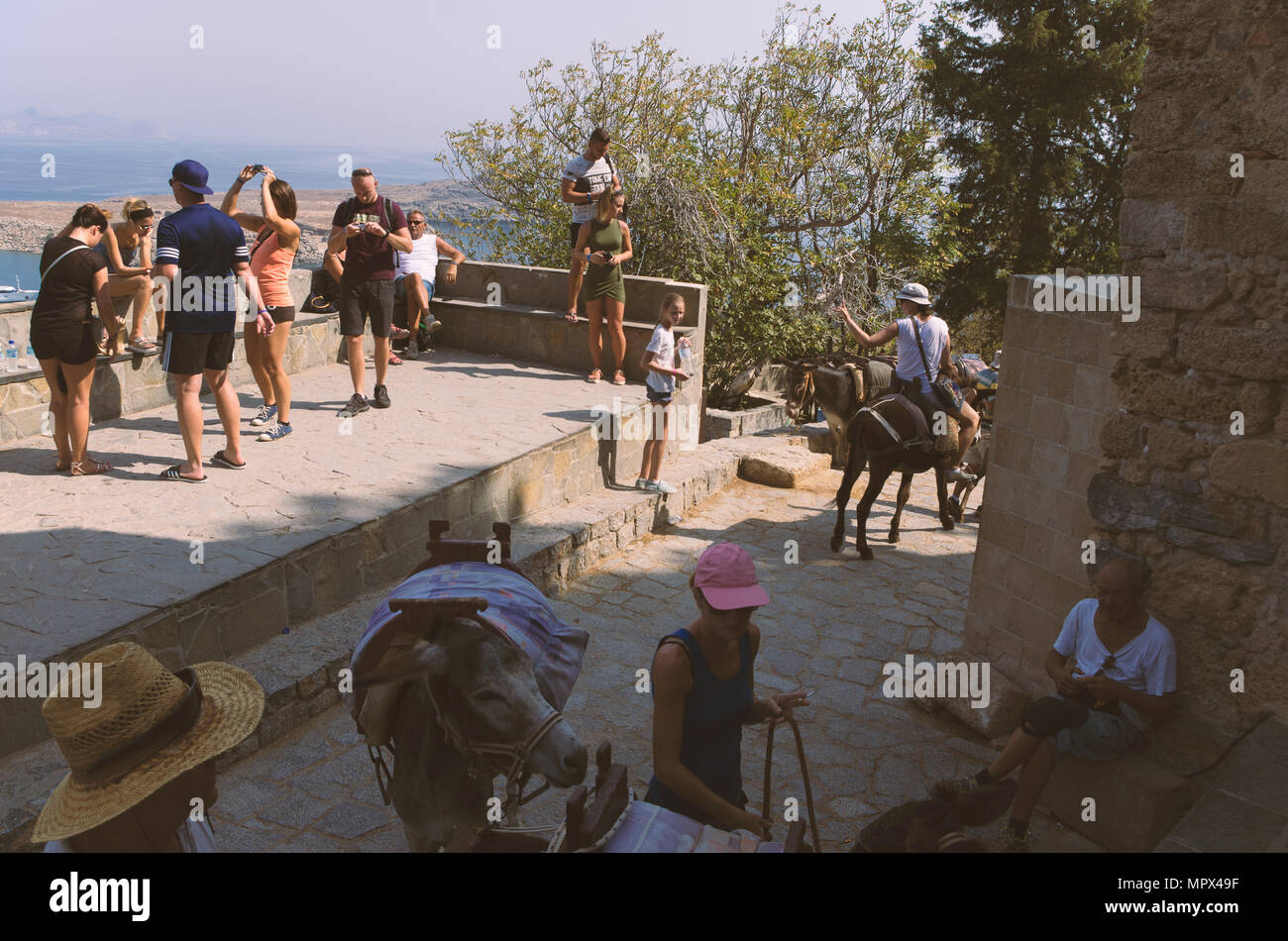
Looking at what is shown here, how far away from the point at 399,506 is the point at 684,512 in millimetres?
3934

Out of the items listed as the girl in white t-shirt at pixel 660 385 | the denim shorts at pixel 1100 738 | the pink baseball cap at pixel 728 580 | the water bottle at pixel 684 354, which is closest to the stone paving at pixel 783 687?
the denim shorts at pixel 1100 738

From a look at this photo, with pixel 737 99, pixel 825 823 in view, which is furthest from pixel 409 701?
pixel 737 99

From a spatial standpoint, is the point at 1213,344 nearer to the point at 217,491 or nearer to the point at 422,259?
the point at 217,491

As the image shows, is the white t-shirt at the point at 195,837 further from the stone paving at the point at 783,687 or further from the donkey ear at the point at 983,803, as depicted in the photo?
the stone paving at the point at 783,687

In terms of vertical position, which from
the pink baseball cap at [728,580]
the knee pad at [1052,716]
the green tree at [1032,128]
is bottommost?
the knee pad at [1052,716]

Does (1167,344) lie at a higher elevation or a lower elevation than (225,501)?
higher

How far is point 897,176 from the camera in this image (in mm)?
20266

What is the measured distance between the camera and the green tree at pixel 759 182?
15.4m

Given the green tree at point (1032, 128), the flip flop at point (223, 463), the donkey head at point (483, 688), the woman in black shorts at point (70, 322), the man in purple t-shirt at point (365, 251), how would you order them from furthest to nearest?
the green tree at point (1032, 128) → the man in purple t-shirt at point (365, 251) → the flip flop at point (223, 463) → the woman in black shorts at point (70, 322) → the donkey head at point (483, 688)

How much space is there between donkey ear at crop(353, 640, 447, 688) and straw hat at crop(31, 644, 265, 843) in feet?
2.33

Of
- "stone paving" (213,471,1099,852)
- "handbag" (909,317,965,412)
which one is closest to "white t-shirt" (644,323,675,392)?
"stone paving" (213,471,1099,852)

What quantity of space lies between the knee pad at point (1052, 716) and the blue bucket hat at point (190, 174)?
5787 mm

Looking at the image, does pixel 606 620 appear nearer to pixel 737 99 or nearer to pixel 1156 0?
pixel 1156 0

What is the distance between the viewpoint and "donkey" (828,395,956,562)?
9.06m
